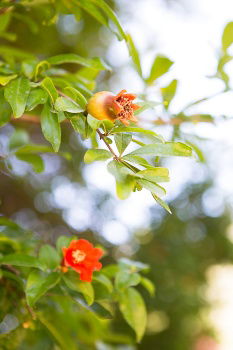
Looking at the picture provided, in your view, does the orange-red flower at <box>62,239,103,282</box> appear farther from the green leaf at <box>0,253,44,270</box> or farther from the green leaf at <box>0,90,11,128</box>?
the green leaf at <box>0,90,11,128</box>

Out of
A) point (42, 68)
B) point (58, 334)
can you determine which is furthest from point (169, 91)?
point (58, 334)

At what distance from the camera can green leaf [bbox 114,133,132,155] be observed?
591mm

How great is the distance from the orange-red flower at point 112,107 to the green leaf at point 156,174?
9 cm

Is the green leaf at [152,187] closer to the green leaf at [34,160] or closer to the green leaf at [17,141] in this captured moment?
the green leaf at [34,160]

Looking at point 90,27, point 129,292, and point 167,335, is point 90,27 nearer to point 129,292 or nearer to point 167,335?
point 129,292

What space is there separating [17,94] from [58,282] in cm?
37

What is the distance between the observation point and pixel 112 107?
0.62 meters

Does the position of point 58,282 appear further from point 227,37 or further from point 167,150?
point 227,37

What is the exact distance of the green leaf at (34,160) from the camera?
0.90 meters

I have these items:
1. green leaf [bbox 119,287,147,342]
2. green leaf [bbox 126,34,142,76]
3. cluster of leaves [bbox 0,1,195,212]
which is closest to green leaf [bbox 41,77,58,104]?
cluster of leaves [bbox 0,1,195,212]

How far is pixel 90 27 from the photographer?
5.49ft

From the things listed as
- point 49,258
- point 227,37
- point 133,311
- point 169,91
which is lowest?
point 133,311

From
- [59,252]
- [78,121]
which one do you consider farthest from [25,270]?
[78,121]

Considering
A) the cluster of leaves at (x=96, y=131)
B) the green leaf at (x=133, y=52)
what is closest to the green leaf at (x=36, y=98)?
the cluster of leaves at (x=96, y=131)
